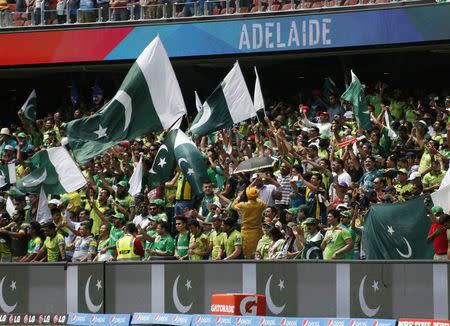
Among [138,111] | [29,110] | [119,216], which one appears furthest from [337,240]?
[29,110]

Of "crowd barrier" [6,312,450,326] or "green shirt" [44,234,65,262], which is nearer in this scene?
"crowd barrier" [6,312,450,326]

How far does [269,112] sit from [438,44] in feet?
12.6

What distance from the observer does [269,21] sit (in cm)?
3050

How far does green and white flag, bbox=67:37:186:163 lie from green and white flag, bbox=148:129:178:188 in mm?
946

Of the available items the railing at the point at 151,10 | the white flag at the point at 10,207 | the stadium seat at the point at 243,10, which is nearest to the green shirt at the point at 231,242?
the white flag at the point at 10,207

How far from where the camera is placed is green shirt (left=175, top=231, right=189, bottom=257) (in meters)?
21.0

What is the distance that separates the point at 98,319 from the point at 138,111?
313cm

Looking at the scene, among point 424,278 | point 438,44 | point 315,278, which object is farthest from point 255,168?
point 438,44

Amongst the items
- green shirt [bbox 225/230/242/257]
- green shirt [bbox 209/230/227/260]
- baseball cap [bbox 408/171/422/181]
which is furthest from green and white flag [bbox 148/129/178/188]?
baseball cap [bbox 408/171/422/181]

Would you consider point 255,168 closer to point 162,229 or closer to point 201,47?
point 162,229

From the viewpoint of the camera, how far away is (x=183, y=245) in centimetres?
2100

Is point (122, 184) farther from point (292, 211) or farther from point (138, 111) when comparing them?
point (292, 211)

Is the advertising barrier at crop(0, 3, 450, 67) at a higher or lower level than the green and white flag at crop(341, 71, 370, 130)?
higher

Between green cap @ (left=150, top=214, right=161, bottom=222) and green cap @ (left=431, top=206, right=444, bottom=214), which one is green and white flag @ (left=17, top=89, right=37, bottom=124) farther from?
green cap @ (left=431, top=206, right=444, bottom=214)
